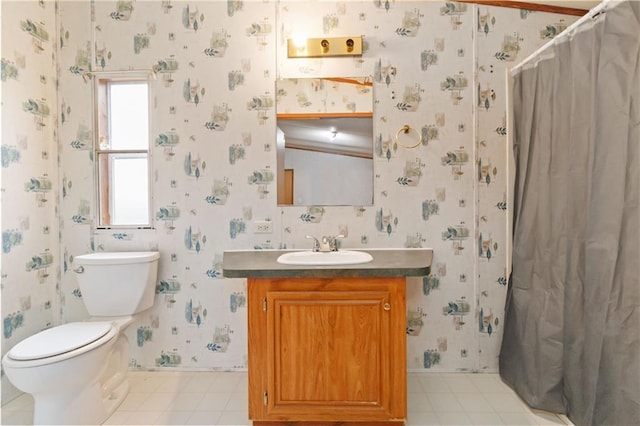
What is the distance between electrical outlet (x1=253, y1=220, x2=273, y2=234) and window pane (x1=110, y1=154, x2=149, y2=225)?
74cm

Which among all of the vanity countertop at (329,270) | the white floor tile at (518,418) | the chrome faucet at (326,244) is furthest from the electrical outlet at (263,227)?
the white floor tile at (518,418)

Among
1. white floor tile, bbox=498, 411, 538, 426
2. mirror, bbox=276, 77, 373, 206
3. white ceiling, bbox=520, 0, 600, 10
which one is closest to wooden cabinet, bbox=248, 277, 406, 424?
white floor tile, bbox=498, 411, 538, 426

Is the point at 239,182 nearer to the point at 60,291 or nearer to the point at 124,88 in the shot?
the point at 124,88

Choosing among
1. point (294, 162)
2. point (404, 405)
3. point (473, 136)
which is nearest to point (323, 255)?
point (294, 162)

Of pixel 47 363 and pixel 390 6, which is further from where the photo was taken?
pixel 390 6

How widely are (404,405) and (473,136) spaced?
5.16 feet

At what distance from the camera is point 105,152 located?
217 cm

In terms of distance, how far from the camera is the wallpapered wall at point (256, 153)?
2086mm

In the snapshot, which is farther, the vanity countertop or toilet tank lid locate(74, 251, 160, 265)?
toilet tank lid locate(74, 251, 160, 265)

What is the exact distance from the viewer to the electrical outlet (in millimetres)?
2117

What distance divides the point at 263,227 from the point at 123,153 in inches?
40.9

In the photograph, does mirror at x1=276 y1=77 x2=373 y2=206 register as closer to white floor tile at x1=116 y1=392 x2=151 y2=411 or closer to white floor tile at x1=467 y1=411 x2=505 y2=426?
white floor tile at x1=467 y1=411 x2=505 y2=426

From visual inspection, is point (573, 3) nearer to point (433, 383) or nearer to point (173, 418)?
point (433, 383)

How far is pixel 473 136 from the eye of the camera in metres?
2.09
